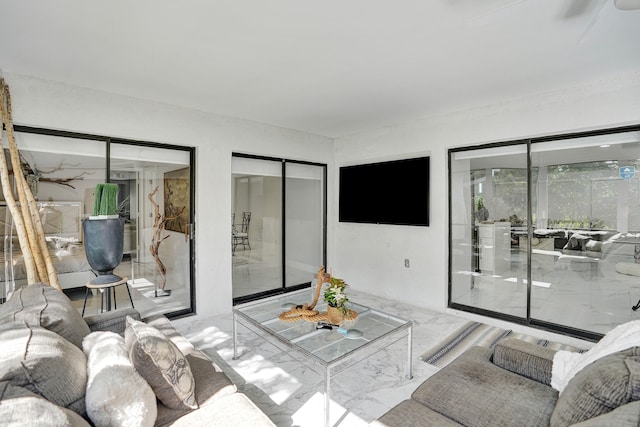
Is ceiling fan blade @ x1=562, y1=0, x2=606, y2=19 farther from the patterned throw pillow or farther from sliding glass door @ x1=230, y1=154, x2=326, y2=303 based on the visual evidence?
sliding glass door @ x1=230, y1=154, x2=326, y2=303

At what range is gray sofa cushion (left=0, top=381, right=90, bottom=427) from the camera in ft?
2.83

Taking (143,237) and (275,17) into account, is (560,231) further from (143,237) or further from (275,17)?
(143,237)

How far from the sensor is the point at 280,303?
3229 mm

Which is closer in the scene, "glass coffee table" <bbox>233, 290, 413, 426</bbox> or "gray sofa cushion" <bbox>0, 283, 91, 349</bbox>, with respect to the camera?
"gray sofa cushion" <bbox>0, 283, 91, 349</bbox>

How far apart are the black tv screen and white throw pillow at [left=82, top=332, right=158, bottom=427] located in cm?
368

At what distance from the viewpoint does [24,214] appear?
282 centimetres

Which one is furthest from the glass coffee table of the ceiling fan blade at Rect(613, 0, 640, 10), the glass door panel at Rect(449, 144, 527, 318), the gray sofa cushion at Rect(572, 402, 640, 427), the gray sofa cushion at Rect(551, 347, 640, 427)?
the ceiling fan blade at Rect(613, 0, 640, 10)

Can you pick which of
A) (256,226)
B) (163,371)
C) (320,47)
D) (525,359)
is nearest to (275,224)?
(256,226)

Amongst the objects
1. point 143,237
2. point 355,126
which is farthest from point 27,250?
point 355,126

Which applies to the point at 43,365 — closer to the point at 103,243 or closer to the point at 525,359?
the point at 103,243

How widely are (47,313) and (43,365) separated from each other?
25.8 inches

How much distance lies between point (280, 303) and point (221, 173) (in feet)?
6.09

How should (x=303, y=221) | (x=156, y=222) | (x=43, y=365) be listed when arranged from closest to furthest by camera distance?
1. (x=43, y=365)
2. (x=156, y=222)
3. (x=303, y=221)

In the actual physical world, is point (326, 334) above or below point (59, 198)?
below
